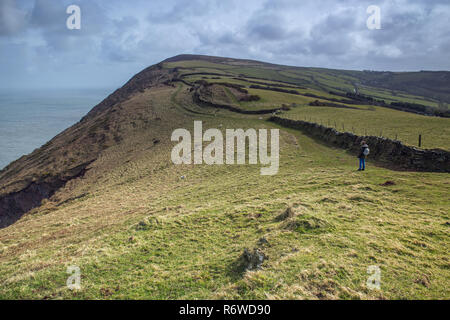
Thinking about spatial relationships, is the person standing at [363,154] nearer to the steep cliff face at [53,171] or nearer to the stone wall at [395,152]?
the stone wall at [395,152]

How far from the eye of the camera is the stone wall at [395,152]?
65.8 ft

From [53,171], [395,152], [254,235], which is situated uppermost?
[395,152]

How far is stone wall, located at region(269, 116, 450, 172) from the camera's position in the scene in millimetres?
20047

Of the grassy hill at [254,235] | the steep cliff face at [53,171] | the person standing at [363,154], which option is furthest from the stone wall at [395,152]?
the steep cliff face at [53,171]

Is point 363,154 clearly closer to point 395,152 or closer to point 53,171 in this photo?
point 395,152

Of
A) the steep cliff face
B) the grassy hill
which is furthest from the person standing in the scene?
the steep cliff face

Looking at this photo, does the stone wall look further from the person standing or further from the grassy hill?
the person standing

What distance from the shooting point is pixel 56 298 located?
8.59 m

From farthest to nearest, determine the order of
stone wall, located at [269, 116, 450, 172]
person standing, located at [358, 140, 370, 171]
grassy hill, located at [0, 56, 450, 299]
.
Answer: stone wall, located at [269, 116, 450, 172], person standing, located at [358, 140, 370, 171], grassy hill, located at [0, 56, 450, 299]

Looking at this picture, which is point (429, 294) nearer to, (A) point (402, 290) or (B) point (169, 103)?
(A) point (402, 290)

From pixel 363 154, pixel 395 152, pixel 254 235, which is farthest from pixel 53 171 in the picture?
pixel 395 152

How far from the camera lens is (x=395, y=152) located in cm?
2305
